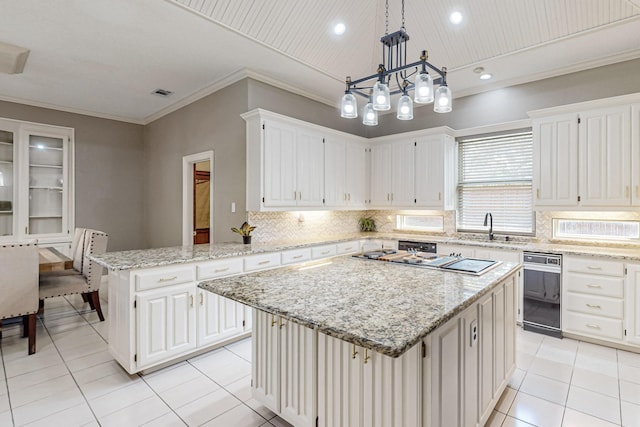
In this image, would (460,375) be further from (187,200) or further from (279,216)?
(187,200)

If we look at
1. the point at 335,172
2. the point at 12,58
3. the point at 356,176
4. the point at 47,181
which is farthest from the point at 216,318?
the point at 47,181

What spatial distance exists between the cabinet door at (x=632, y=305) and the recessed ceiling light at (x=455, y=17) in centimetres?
294

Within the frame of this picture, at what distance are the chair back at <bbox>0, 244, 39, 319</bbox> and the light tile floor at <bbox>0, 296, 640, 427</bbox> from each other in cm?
44

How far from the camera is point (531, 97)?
4.13 meters

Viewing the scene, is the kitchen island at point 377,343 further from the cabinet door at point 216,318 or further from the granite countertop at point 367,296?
the cabinet door at point 216,318

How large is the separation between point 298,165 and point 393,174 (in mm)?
1701

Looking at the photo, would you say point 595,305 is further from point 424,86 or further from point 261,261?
point 261,261

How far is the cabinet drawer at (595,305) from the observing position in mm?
3131

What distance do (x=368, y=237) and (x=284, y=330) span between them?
3252 mm

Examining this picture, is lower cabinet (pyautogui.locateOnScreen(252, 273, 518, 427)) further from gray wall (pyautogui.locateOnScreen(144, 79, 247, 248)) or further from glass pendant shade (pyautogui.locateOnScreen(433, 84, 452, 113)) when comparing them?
gray wall (pyautogui.locateOnScreen(144, 79, 247, 248))

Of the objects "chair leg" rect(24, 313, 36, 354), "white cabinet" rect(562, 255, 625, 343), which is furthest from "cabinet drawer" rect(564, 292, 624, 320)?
"chair leg" rect(24, 313, 36, 354)

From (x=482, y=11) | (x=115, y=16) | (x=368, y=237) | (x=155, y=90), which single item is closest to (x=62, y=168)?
(x=155, y=90)

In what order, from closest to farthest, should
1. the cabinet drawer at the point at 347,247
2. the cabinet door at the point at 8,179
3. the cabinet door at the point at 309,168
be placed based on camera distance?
the cabinet door at the point at 309,168
the cabinet drawer at the point at 347,247
the cabinet door at the point at 8,179

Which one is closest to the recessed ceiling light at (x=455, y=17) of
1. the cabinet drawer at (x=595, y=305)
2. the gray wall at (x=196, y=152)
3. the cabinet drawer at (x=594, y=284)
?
the gray wall at (x=196, y=152)
